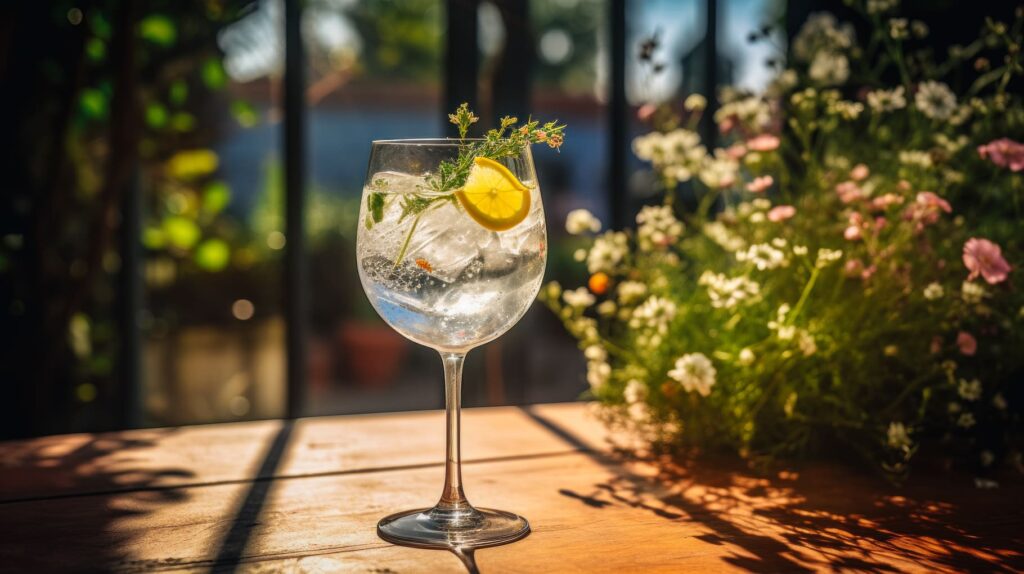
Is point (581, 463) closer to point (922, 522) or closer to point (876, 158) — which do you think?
point (922, 522)

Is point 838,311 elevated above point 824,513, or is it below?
above

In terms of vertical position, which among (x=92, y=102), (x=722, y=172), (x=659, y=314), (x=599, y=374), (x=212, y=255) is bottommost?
(x=599, y=374)

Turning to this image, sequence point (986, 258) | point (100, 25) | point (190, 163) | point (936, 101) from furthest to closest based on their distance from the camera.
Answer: point (190, 163) → point (100, 25) → point (936, 101) → point (986, 258)

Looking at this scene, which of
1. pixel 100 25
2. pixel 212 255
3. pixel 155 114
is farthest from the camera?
pixel 212 255

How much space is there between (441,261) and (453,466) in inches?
9.5

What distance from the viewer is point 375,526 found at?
41.7 inches

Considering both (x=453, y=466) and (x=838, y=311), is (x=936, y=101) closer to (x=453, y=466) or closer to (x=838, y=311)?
(x=838, y=311)

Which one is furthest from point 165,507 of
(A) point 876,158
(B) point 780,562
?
(A) point 876,158

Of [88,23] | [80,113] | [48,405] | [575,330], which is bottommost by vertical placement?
[48,405]

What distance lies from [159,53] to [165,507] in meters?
1.84

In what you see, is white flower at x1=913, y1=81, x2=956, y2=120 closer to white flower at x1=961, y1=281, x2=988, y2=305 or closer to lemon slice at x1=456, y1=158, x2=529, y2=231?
white flower at x1=961, y1=281, x2=988, y2=305

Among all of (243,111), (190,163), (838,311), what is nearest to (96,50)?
(243,111)

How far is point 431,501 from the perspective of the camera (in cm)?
118

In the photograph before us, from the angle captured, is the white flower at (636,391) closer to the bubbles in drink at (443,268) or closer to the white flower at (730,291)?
the white flower at (730,291)
